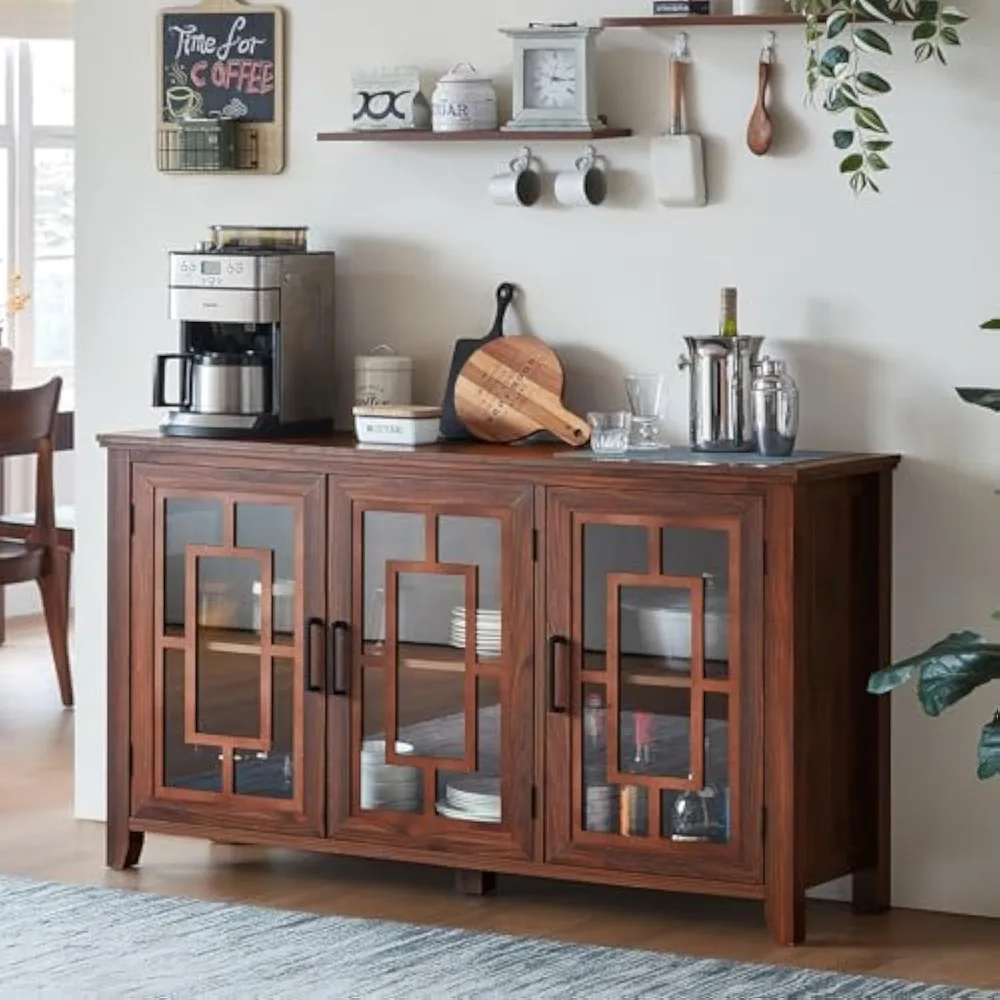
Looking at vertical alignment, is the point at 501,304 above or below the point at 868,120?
below

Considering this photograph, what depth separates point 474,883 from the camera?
481 centimetres

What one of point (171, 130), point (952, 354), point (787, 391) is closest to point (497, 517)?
point (787, 391)

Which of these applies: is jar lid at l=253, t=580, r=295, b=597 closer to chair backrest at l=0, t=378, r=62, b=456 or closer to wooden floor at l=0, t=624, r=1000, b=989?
wooden floor at l=0, t=624, r=1000, b=989

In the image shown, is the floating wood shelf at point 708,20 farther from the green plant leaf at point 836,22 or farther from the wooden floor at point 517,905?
the wooden floor at point 517,905

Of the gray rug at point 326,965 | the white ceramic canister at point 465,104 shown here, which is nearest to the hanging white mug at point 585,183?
the white ceramic canister at point 465,104

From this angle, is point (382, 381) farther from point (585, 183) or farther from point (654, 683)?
point (654, 683)

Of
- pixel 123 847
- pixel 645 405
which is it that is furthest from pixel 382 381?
pixel 123 847

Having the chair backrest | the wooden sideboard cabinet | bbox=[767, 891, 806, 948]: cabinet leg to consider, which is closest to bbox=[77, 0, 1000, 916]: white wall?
the wooden sideboard cabinet

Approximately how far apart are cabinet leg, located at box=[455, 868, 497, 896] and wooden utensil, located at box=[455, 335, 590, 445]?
85cm

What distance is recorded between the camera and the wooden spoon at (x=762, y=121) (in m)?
4.68

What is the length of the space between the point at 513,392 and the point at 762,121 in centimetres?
72

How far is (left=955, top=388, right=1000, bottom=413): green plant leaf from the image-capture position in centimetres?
423

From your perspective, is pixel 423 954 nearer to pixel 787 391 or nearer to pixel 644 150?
pixel 787 391

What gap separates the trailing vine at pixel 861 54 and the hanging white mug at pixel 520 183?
0.60 metres
